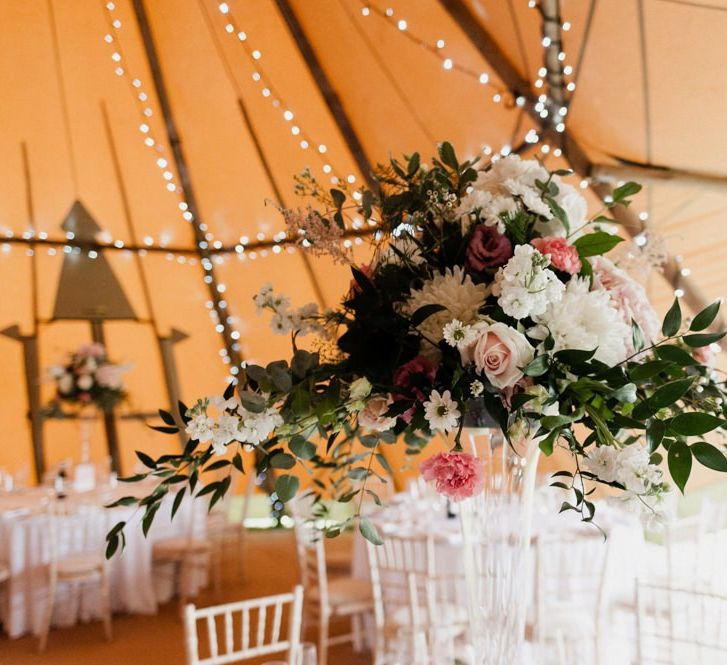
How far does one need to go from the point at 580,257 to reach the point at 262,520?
7.43m

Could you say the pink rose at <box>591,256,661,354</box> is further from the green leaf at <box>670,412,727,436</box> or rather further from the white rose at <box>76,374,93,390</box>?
the white rose at <box>76,374,93,390</box>

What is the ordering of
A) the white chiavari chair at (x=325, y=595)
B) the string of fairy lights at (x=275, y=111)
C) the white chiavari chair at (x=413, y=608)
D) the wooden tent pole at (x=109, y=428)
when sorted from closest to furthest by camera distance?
the white chiavari chair at (x=413, y=608) → the white chiavari chair at (x=325, y=595) → the string of fairy lights at (x=275, y=111) → the wooden tent pole at (x=109, y=428)

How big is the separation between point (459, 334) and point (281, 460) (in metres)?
0.34

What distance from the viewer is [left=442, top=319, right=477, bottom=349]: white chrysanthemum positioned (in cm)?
103

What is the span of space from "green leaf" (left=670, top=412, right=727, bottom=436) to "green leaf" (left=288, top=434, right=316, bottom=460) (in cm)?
52

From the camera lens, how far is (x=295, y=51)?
6176 millimetres

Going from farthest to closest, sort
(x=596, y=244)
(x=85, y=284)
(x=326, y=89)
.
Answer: (x=85, y=284) < (x=326, y=89) < (x=596, y=244)

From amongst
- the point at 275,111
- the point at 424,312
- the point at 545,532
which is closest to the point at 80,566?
the point at 545,532

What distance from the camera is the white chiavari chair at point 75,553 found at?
4.57 m

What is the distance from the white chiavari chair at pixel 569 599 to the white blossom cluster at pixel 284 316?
5.99 ft

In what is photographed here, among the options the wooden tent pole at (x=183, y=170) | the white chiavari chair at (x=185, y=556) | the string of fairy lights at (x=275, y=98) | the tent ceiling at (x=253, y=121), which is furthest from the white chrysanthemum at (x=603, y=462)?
the wooden tent pole at (x=183, y=170)

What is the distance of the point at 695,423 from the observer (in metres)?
0.97

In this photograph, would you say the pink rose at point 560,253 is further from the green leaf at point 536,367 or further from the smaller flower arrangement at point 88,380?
the smaller flower arrangement at point 88,380

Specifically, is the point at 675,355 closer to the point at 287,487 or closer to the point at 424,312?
the point at 424,312
